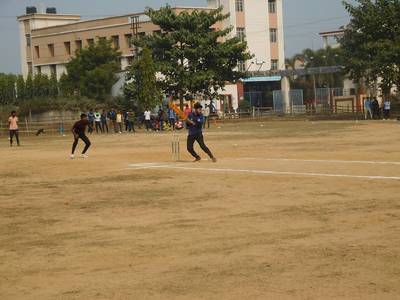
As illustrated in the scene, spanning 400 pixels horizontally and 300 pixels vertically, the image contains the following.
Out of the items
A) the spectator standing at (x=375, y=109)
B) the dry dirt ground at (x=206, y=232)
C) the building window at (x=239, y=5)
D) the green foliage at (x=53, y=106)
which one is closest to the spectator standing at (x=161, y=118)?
the spectator standing at (x=375, y=109)

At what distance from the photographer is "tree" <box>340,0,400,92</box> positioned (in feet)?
159

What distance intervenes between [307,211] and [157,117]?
37.8 meters

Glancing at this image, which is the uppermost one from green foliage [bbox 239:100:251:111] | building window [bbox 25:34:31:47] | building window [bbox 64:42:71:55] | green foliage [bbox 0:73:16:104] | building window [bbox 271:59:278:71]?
building window [bbox 25:34:31:47]

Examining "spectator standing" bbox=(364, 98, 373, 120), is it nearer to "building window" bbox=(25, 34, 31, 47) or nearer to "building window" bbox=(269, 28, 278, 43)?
"building window" bbox=(269, 28, 278, 43)

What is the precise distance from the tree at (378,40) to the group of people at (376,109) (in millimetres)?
1419

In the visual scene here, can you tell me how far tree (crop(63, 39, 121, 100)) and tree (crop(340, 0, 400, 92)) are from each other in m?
27.2

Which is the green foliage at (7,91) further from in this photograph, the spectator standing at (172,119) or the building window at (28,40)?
the spectator standing at (172,119)

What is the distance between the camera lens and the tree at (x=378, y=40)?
4844cm

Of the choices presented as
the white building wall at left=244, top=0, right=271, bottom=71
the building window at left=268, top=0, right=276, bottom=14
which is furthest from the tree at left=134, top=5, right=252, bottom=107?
the building window at left=268, top=0, right=276, bottom=14

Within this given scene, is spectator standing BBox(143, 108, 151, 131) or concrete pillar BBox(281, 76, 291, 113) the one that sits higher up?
concrete pillar BBox(281, 76, 291, 113)

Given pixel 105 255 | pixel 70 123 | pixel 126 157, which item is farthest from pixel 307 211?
pixel 70 123

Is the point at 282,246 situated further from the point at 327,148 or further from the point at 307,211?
the point at 327,148

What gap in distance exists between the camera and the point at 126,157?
24469mm

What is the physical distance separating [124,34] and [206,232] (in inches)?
3033
